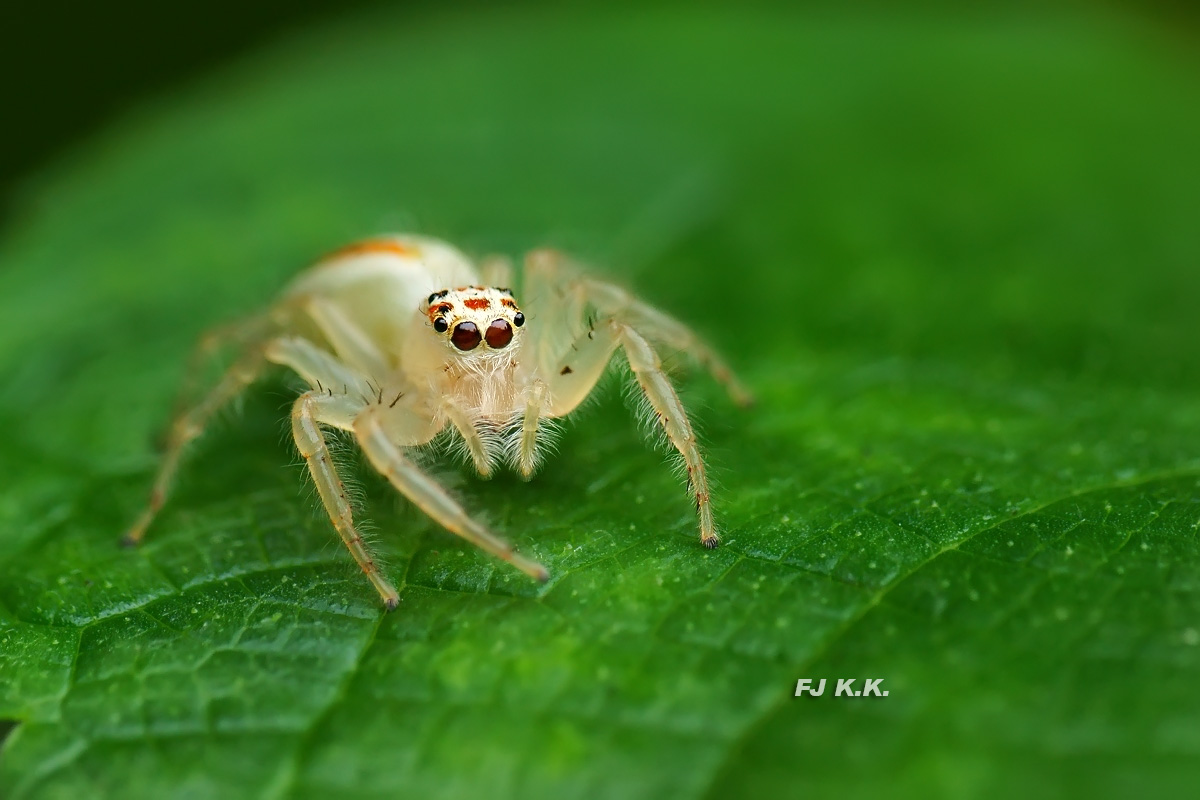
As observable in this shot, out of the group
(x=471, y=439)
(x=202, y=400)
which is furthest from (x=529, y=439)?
(x=202, y=400)

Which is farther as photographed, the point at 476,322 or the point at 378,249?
the point at 378,249

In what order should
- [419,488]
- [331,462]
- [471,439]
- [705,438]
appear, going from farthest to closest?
[705,438]
[471,439]
[331,462]
[419,488]

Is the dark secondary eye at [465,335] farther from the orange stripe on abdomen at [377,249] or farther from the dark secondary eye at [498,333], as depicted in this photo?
the orange stripe on abdomen at [377,249]

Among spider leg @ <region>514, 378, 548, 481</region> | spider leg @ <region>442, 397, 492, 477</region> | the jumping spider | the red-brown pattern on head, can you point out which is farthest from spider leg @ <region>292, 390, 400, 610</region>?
the red-brown pattern on head

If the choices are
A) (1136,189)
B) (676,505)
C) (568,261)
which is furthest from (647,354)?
(1136,189)

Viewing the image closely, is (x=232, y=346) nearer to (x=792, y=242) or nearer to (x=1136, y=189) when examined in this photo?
(x=792, y=242)

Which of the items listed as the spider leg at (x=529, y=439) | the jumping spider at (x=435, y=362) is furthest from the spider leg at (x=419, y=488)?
the spider leg at (x=529, y=439)

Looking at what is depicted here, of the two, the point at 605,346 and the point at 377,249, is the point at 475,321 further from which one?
the point at 377,249
